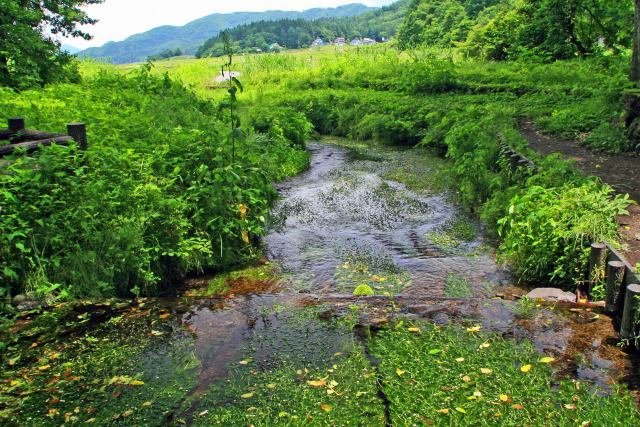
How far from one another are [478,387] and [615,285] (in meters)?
2.11

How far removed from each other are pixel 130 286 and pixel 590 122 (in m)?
12.2

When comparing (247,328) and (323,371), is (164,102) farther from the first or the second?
(323,371)

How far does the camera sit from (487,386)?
4336 mm

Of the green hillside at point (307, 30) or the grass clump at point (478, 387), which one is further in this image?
the green hillside at point (307, 30)

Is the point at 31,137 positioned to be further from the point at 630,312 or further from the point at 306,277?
the point at 630,312

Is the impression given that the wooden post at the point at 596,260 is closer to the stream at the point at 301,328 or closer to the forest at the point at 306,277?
the forest at the point at 306,277

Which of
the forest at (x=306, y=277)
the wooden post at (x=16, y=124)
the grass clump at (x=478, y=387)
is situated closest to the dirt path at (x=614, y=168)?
the forest at (x=306, y=277)

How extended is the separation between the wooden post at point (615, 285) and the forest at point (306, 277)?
0.02 metres

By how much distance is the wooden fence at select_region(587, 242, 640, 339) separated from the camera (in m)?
4.83

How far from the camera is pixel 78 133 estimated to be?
7.01 m

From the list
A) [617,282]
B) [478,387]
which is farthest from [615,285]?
[478,387]

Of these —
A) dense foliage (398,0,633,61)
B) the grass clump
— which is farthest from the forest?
dense foliage (398,0,633,61)

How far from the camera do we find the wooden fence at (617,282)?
15.9 feet

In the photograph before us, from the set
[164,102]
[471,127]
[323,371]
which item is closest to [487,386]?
[323,371]
